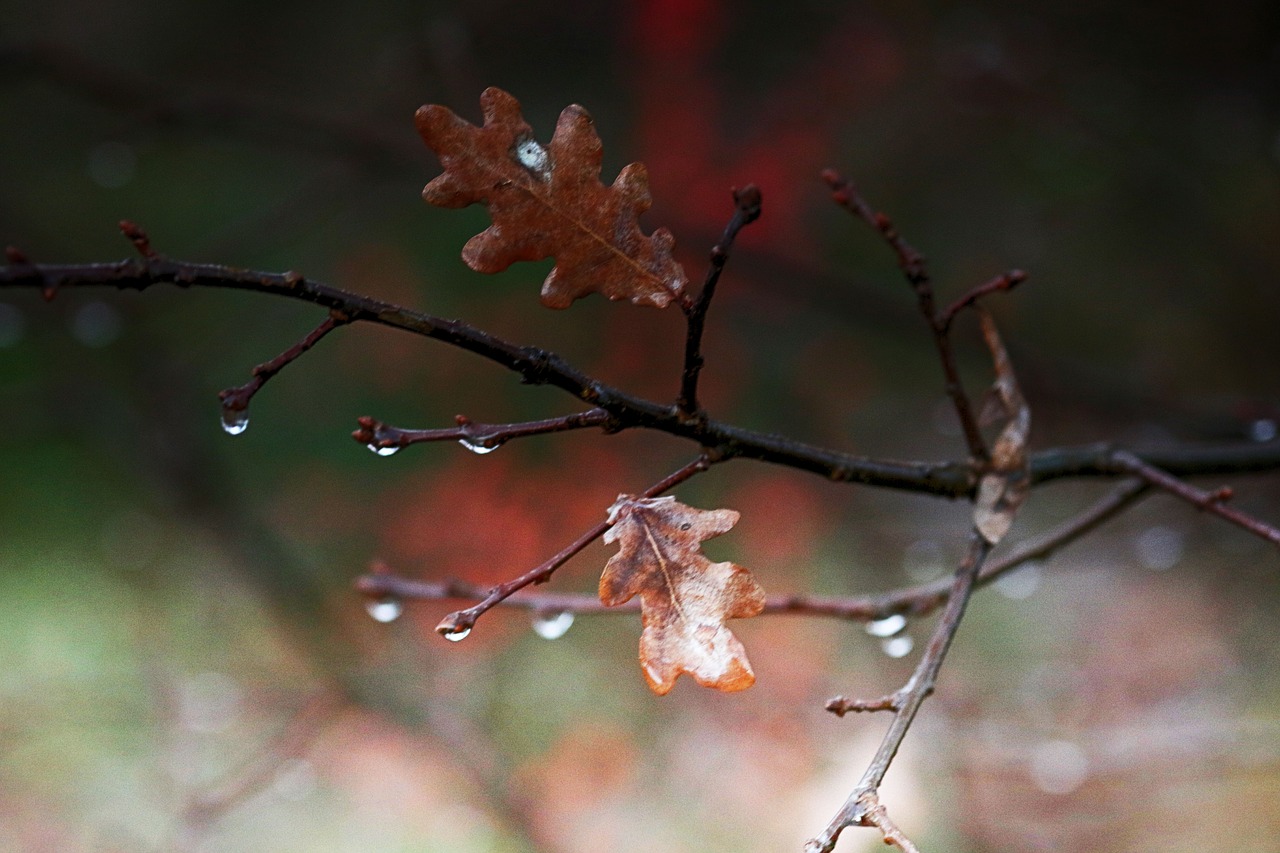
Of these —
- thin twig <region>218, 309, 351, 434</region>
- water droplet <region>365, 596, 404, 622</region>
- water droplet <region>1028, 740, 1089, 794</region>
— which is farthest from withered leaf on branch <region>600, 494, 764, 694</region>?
water droplet <region>1028, 740, 1089, 794</region>

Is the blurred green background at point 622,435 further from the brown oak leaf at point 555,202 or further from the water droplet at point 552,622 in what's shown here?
the brown oak leaf at point 555,202

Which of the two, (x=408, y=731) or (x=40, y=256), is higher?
(x=40, y=256)

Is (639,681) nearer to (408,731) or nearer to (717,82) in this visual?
A: (408,731)

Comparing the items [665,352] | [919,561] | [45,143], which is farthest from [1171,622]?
[45,143]

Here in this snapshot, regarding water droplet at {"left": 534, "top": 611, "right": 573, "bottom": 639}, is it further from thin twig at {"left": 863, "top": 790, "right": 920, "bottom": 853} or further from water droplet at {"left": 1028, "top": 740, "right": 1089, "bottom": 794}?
water droplet at {"left": 1028, "top": 740, "right": 1089, "bottom": 794}

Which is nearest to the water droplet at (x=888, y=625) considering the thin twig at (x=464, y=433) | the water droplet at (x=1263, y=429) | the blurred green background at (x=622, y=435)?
the thin twig at (x=464, y=433)

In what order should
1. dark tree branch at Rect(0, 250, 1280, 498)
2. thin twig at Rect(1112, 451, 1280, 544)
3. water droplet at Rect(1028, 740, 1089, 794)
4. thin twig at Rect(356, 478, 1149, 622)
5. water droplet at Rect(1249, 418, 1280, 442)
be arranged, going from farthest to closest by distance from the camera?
water droplet at Rect(1028, 740, 1089, 794), water droplet at Rect(1249, 418, 1280, 442), thin twig at Rect(356, 478, 1149, 622), thin twig at Rect(1112, 451, 1280, 544), dark tree branch at Rect(0, 250, 1280, 498)

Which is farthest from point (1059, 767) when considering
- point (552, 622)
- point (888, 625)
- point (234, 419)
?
point (234, 419)
